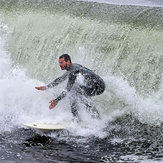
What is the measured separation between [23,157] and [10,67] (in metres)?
5.11

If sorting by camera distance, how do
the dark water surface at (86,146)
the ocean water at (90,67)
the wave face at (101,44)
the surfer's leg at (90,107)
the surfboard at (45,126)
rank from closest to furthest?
the dark water surface at (86,146) < the ocean water at (90,67) < the surfboard at (45,126) < the surfer's leg at (90,107) < the wave face at (101,44)

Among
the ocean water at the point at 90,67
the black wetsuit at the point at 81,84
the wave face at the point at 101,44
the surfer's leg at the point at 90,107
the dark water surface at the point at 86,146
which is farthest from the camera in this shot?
the wave face at the point at 101,44

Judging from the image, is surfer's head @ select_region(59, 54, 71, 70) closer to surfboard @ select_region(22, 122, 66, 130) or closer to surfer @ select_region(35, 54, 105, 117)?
surfer @ select_region(35, 54, 105, 117)

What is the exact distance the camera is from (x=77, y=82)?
642 cm

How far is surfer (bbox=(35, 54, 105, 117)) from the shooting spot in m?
6.30

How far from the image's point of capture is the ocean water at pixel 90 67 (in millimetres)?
5668

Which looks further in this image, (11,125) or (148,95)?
(148,95)

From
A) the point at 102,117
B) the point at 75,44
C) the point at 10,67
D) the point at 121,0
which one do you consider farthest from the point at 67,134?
the point at 121,0

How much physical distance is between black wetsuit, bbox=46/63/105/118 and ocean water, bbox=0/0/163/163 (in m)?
0.45

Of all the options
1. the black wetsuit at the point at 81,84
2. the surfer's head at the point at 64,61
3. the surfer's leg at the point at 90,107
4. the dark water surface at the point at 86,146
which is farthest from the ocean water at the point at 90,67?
the surfer's head at the point at 64,61

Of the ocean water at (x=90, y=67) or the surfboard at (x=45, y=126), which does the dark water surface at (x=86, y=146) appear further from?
the surfboard at (x=45, y=126)

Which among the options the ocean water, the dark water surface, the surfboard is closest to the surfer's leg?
the ocean water

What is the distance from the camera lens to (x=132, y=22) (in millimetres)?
8375

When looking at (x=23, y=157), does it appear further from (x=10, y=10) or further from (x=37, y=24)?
(x=10, y=10)
